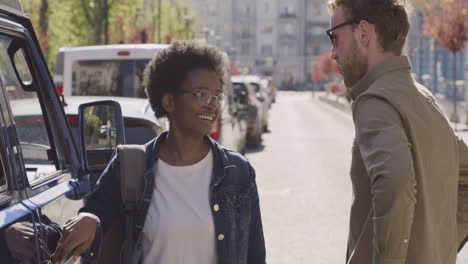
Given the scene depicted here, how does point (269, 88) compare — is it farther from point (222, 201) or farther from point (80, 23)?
point (222, 201)

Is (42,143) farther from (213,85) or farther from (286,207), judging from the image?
(286,207)

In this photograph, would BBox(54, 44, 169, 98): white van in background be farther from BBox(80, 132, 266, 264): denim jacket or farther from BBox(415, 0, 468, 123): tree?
BBox(415, 0, 468, 123): tree

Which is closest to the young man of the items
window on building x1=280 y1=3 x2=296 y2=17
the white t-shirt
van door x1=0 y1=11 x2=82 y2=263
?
the white t-shirt

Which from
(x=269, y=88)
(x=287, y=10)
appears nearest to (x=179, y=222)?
(x=269, y=88)

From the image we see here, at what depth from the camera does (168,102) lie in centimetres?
351

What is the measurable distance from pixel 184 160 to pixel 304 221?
8567 mm

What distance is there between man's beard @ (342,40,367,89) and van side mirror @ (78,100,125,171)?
1155 millimetres

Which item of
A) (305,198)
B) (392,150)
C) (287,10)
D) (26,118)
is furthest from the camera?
Result: (287,10)

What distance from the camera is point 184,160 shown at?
133 inches

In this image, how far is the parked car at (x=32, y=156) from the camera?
2.88m

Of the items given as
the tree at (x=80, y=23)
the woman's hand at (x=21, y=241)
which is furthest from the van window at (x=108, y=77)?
the tree at (x=80, y=23)

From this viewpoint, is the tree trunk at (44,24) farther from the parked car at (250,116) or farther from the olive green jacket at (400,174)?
the olive green jacket at (400,174)

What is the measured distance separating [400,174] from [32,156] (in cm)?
158

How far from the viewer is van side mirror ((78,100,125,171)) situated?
4.25m
